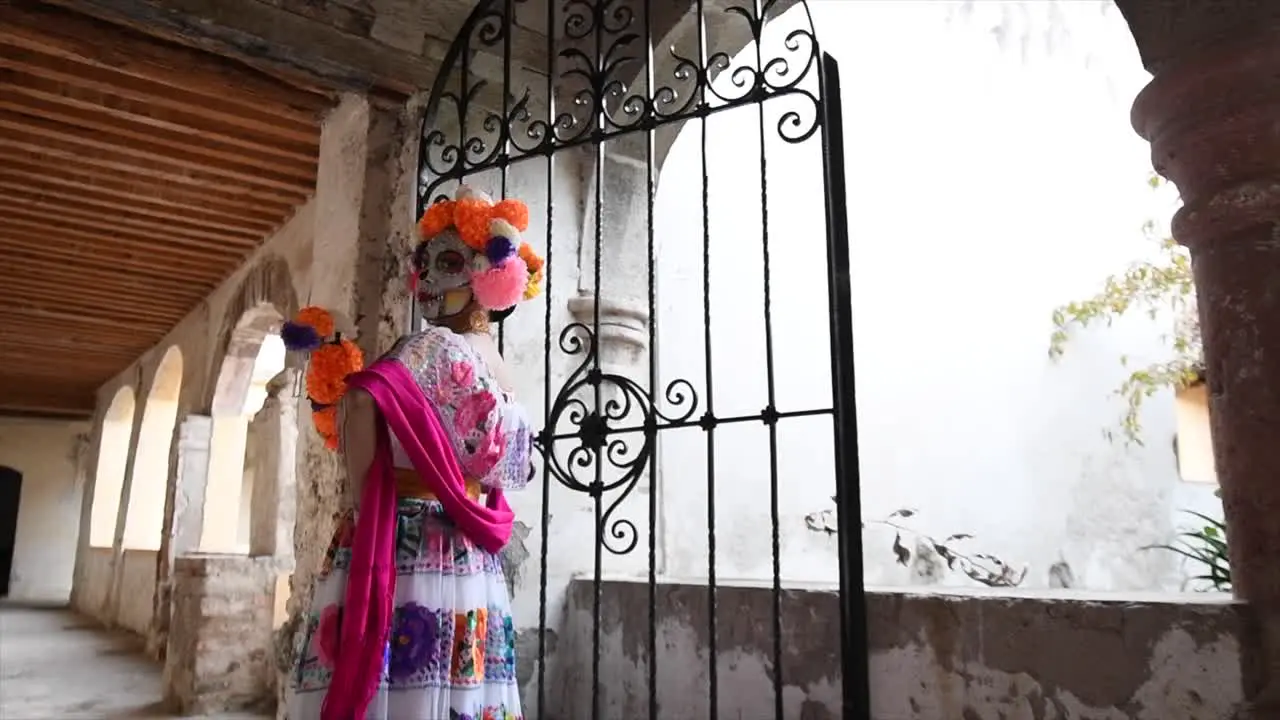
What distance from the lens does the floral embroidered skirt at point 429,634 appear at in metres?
1.58

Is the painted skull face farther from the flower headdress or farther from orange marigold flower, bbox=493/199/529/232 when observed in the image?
the flower headdress

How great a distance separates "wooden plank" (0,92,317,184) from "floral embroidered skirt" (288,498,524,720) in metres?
3.00

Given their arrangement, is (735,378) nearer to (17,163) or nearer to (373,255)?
(373,255)

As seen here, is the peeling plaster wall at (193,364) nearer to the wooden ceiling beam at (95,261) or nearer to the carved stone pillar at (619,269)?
the wooden ceiling beam at (95,261)

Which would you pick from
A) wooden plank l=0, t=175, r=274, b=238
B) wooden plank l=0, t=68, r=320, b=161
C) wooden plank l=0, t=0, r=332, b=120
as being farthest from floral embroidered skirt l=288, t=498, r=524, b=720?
wooden plank l=0, t=175, r=274, b=238

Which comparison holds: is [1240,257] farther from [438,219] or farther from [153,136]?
[153,136]

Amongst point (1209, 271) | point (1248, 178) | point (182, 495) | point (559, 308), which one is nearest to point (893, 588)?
point (1209, 271)

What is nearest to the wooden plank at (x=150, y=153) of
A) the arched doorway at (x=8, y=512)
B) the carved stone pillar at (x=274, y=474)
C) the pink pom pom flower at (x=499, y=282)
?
the carved stone pillar at (x=274, y=474)

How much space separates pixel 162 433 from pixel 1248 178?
900cm

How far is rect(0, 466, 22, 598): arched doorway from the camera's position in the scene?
1335 cm

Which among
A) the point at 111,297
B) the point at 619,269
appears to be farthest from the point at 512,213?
the point at 111,297

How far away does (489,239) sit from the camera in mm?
1782

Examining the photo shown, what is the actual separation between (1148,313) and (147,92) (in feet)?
17.7

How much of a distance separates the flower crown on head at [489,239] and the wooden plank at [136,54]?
5.13 feet
